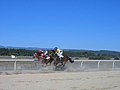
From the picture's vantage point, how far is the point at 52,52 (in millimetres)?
28359

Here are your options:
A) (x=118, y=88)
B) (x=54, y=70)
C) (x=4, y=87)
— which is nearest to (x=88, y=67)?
(x=54, y=70)

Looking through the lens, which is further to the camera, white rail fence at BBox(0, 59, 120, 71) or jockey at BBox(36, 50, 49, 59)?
jockey at BBox(36, 50, 49, 59)

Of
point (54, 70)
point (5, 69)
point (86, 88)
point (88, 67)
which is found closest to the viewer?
point (86, 88)

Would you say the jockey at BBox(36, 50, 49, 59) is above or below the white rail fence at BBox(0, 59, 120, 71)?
above

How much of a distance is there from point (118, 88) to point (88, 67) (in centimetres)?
1234

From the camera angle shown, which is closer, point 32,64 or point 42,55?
point 32,64

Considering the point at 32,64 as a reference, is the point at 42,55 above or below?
above

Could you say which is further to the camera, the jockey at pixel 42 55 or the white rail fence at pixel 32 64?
the jockey at pixel 42 55

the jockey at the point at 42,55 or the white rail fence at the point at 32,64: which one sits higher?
the jockey at the point at 42,55

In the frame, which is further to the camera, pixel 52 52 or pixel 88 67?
pixel 88 67

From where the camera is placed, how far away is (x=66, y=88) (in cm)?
1688

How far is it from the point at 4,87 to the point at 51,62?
12149mm

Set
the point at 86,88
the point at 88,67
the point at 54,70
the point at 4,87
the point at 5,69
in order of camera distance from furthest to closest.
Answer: the point at 88,67
the point at 54,70
the point at 5,69
the point at 86,88
the point at 4,87

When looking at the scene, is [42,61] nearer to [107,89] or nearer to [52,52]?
[52,52]
